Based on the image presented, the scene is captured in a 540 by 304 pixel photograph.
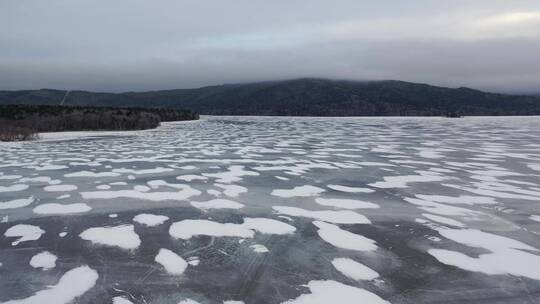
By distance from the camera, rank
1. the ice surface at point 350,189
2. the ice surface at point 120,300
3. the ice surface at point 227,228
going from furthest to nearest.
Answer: the ice surface at point 350,189
the ice surface at point 227,228
the ice surface at point 120,300

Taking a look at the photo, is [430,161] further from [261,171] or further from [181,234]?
[181,234]

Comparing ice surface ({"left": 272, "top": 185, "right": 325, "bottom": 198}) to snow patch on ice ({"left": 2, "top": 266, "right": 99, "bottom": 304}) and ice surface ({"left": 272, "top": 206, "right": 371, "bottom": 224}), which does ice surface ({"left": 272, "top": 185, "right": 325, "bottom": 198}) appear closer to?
ice surface ({"left": 272, "top": 206, "right": 371, "bottom": 224})

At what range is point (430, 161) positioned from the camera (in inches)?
548

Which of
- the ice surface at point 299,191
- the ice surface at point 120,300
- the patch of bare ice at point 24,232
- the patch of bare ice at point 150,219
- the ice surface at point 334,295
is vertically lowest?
the ice surface at point 299,191

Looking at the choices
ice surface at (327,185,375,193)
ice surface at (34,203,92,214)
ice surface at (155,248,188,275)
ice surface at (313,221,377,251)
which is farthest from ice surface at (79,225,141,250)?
ice surface at (327,185,375,193)

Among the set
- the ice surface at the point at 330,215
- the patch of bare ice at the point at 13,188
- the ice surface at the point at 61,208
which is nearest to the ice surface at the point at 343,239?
the ice surface at the point at 330,215

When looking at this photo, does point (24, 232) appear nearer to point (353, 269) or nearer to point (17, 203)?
point (17, 203)

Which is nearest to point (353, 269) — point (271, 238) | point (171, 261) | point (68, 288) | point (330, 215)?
point (271, 238)

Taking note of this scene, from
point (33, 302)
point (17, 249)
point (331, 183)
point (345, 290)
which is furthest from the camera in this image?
point (331, 183)

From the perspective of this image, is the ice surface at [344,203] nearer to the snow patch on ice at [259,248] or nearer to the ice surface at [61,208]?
the snow patch on ice at [259,248]

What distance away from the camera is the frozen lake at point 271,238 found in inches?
160

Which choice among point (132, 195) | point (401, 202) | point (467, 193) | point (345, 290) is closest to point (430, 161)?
point (467, 193)

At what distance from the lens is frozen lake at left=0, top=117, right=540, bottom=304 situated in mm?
4070

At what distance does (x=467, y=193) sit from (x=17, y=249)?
791 centimetres
